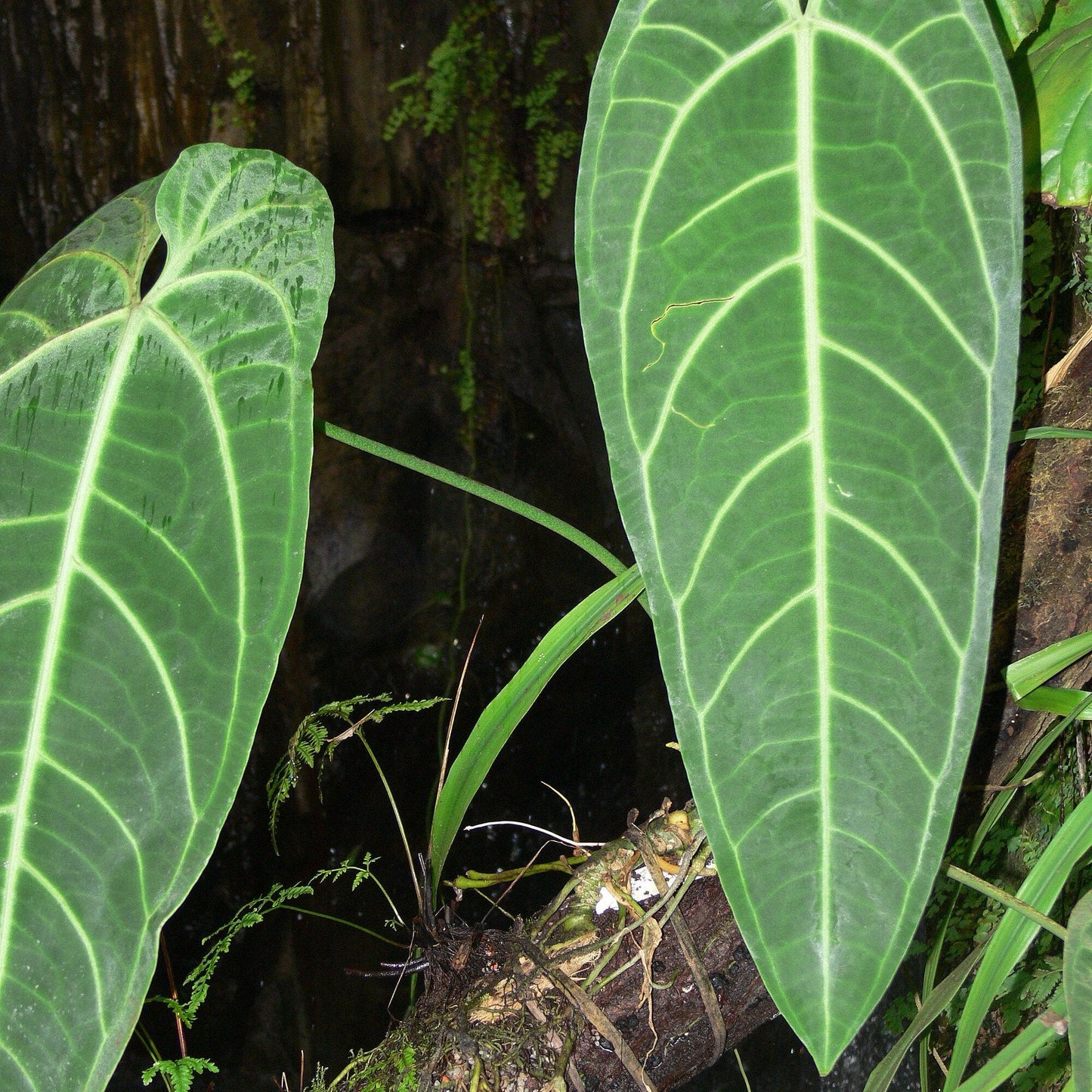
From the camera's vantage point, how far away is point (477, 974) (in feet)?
2.86

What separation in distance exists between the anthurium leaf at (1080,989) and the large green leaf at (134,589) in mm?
467

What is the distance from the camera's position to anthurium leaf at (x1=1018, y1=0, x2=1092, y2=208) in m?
0.66

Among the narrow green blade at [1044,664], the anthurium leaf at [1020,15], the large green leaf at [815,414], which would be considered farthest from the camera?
the narrow green blade at [1044,664]

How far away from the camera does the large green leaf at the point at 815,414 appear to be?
0.41 m

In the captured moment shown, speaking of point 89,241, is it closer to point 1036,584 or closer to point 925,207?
point 925,207

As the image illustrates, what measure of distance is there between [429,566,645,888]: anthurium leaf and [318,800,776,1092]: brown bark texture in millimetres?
171

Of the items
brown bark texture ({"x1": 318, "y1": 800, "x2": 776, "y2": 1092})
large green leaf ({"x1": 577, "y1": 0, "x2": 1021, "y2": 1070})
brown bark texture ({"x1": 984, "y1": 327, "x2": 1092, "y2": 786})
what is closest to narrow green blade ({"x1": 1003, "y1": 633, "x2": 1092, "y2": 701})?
brown bark texture ({"x1": 984, "y1": 327, "x2": 1092, "y2": 786})

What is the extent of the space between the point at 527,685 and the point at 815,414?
1.24 ft

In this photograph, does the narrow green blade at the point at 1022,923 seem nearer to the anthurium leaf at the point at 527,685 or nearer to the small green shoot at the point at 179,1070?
the anthurium leaf at the point at 527,685

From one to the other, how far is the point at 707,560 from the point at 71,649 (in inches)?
13.2

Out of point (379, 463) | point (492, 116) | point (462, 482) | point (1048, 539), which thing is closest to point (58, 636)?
point (462, 482)

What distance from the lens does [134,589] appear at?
0.49m

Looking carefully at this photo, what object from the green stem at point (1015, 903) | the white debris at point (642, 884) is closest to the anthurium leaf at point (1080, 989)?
the green stem at point (1015, 903)

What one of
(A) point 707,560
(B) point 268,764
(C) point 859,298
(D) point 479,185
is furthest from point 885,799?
(D) point 479,185
